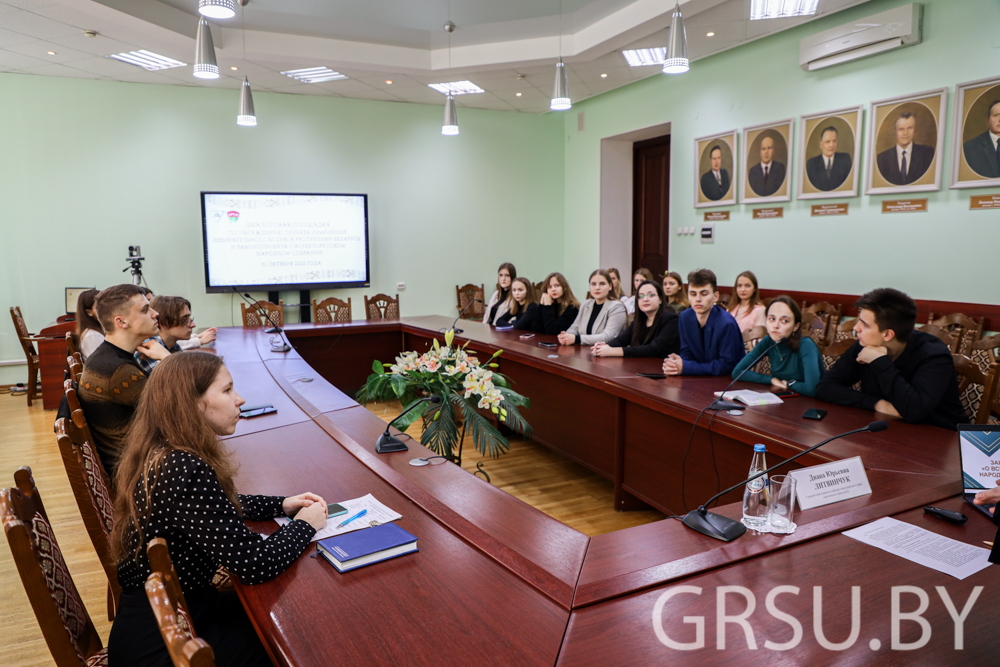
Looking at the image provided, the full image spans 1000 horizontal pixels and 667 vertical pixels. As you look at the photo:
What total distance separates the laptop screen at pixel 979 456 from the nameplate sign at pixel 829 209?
13.6 feet

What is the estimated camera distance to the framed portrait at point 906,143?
182 inches

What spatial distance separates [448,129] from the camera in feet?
17.9

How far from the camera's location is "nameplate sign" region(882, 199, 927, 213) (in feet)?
15.7

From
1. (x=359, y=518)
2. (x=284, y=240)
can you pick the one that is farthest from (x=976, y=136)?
(x=284, y=240)

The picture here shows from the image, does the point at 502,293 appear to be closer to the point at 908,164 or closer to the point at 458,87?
the point at 458,87

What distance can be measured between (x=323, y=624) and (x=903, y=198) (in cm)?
536

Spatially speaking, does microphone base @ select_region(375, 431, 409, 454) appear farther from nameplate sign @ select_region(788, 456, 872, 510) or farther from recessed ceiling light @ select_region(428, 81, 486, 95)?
recessed ceiling light @ select_region(428, 81, 486, 95)

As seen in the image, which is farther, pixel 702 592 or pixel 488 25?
pixel 488 25

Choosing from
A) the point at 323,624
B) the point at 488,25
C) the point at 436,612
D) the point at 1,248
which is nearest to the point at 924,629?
the point at 436,612

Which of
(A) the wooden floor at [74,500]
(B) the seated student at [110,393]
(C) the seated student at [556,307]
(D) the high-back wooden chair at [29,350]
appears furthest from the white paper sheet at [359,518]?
(D) the high-back wooden chair at [29,350]

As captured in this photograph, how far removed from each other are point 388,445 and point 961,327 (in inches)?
173

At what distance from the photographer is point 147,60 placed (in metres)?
5.87

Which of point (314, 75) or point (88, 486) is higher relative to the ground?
point (314, 75)

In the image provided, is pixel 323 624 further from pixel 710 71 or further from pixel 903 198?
pixel 710 71
